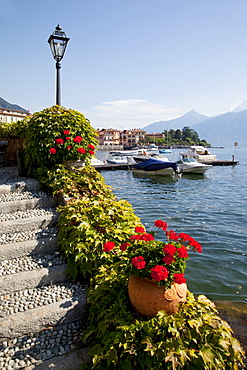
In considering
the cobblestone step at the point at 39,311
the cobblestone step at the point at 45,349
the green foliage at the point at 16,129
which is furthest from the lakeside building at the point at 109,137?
the cobblestone step at the point at 45,349

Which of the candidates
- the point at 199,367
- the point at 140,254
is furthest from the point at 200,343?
the point at 140,254

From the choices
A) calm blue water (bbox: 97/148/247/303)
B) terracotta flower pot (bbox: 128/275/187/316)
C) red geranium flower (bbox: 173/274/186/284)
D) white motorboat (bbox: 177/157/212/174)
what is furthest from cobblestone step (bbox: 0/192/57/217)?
white motorboat (bbox: 177/157/212/174)

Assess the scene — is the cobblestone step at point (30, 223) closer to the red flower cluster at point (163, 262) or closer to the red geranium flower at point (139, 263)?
the red flower cluster at point (163, 262)

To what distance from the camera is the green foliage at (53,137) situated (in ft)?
22.9

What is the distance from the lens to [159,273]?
2654 mm

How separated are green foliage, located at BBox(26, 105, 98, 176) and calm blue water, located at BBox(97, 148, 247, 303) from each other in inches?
162

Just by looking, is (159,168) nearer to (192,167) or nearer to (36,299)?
(192,167)

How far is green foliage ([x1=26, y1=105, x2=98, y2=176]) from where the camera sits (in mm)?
6988

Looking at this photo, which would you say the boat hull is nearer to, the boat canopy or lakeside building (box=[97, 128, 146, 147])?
the boat canopy

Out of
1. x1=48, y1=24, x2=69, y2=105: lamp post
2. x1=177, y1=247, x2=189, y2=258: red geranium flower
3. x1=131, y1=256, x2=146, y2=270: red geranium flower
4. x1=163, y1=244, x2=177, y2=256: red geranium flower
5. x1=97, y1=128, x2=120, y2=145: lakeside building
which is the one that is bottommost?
x1=131, y1=256, x2=146, y2=270: red geranium flower

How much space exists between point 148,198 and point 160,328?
13241 millimetres

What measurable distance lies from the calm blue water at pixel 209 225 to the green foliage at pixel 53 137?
4.13m

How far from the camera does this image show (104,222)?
176 inches

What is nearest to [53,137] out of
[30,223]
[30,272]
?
[30,223]
